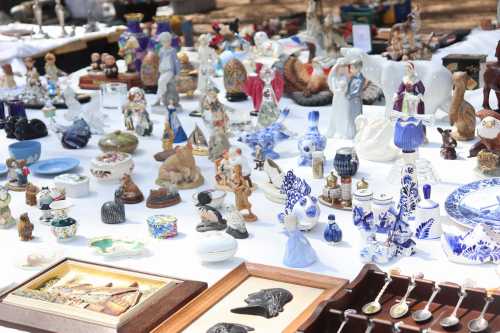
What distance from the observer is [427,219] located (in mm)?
2625

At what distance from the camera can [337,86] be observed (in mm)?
3619

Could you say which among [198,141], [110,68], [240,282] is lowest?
[240,282]

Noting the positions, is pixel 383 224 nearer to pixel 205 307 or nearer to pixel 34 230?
pixel 205 307

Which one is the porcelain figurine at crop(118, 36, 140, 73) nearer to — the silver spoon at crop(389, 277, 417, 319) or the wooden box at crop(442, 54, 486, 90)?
the wooden box at crop(442, 54, 486, 90)

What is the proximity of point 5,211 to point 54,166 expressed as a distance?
603mm

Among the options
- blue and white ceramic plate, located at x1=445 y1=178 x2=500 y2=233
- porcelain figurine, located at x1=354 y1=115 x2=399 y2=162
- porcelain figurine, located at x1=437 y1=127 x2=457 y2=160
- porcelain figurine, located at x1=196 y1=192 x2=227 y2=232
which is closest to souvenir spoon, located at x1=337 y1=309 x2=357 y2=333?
blue and white ceramic plate, located at x1=445 y1=178 x2=500 y2=233

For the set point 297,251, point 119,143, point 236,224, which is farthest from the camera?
point 119,143

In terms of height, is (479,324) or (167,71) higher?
(167,71)

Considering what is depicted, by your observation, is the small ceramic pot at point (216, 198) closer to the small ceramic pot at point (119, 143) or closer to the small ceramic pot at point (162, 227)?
the small ceramic pot at point (162, 227)

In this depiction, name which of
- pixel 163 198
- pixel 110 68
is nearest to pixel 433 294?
pixel 163 198

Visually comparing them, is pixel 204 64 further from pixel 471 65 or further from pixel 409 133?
pixel 409 133

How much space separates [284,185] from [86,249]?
2.26 ft

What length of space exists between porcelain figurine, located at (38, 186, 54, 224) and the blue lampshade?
124 cm

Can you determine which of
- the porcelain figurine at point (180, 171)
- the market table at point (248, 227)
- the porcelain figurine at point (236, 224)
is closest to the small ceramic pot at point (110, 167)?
the market table at point (248, 227)
